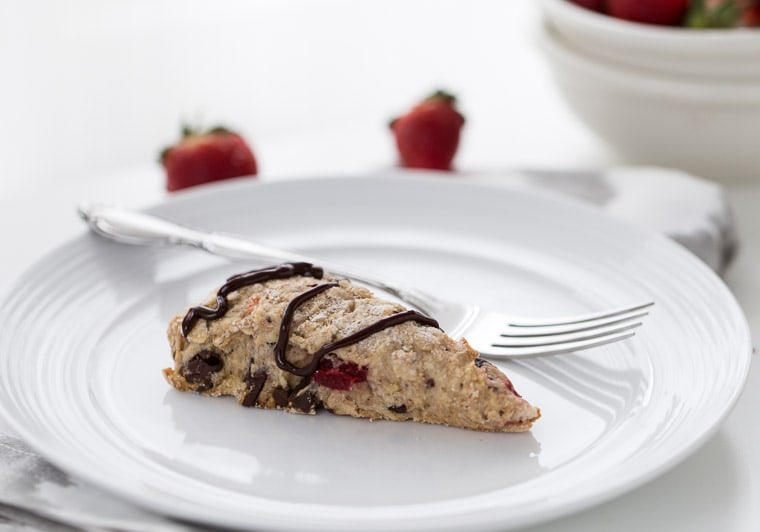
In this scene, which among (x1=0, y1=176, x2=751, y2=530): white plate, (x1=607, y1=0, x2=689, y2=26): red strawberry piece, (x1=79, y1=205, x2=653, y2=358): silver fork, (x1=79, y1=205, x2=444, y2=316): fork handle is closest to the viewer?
(x1=0, y1=176, x2=751, y2=530): white plate

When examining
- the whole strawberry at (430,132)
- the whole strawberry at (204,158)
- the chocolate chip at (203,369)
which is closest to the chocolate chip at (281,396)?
the chocolate chip at (203,369)

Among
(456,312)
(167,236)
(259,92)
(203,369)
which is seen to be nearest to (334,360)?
(203,369)

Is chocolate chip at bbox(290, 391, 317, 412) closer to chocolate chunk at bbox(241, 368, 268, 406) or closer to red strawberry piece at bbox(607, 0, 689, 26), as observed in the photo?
chocolate chunk at bbox(241, 368, 268, 406)

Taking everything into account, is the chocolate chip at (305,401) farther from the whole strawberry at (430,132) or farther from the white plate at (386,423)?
the whole strawberry at (430,132)

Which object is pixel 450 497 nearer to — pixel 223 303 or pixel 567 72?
pixel 223 303

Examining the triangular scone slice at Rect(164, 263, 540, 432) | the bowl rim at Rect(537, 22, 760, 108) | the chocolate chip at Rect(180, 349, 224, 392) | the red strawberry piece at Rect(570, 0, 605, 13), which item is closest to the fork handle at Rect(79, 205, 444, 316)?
the triangular scone slice at Rect(164, 263, 540, 432)
